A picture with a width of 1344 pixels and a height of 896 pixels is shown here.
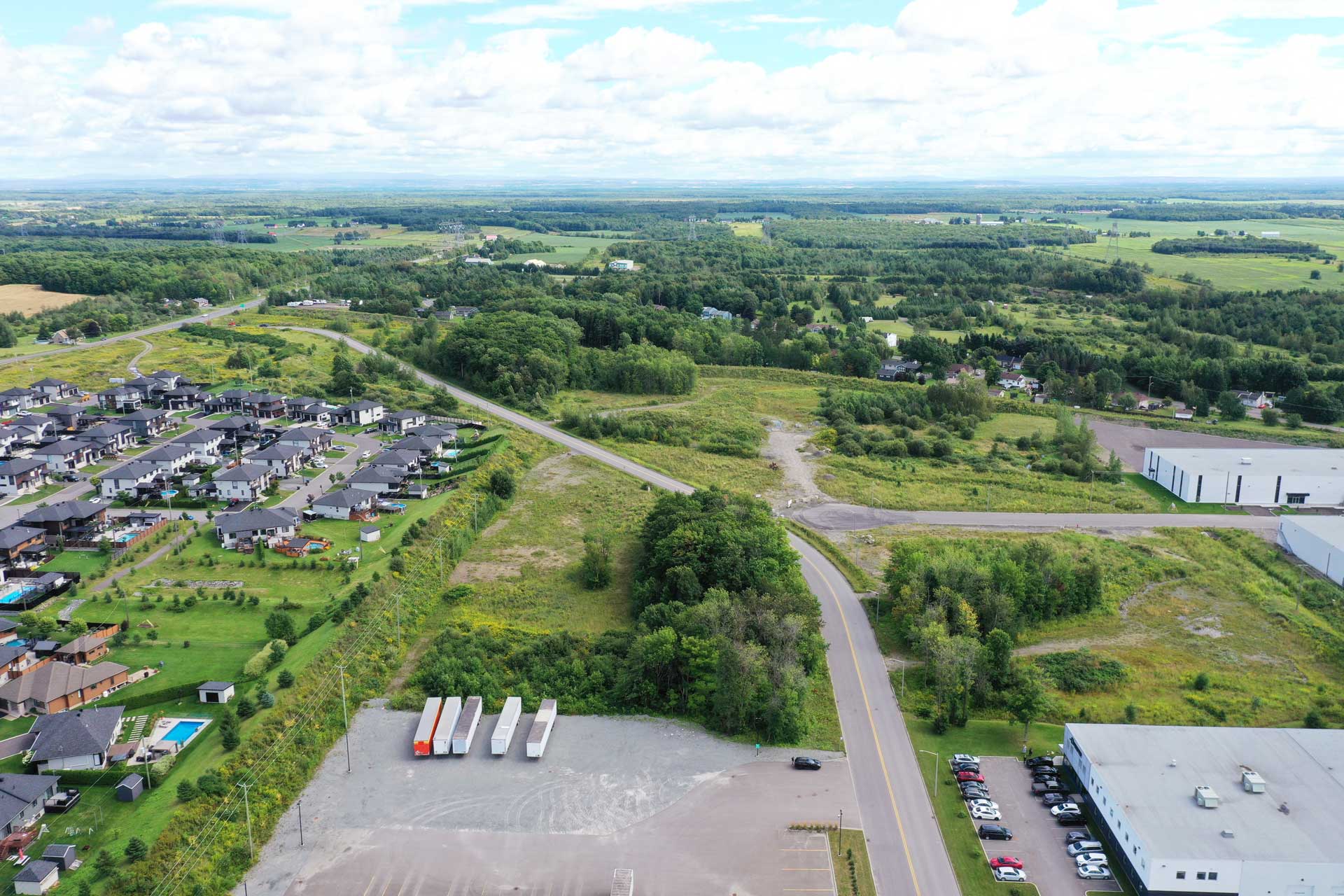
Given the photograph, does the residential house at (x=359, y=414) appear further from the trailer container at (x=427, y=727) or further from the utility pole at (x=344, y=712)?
the trailer container at (x=427, y=727)

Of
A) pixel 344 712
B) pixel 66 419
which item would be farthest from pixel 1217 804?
pixel 66 419

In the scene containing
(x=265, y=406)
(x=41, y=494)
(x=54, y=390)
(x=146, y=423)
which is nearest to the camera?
(x=41, y=494)

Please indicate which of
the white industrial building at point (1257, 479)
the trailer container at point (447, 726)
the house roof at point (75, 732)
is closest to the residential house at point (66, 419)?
the house roof at point (75, 732)

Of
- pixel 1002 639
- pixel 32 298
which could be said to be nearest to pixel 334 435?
pixel 1002 639

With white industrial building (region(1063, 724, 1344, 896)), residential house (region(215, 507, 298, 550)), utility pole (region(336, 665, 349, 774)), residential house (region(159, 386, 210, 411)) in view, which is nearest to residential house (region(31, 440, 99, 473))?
residential house (region(159, 386, 210, 411))

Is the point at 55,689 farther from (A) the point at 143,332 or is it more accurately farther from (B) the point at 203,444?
(A) the point at 143,332

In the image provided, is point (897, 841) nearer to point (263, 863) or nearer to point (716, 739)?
point (716, 739)

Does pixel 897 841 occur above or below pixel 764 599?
below
